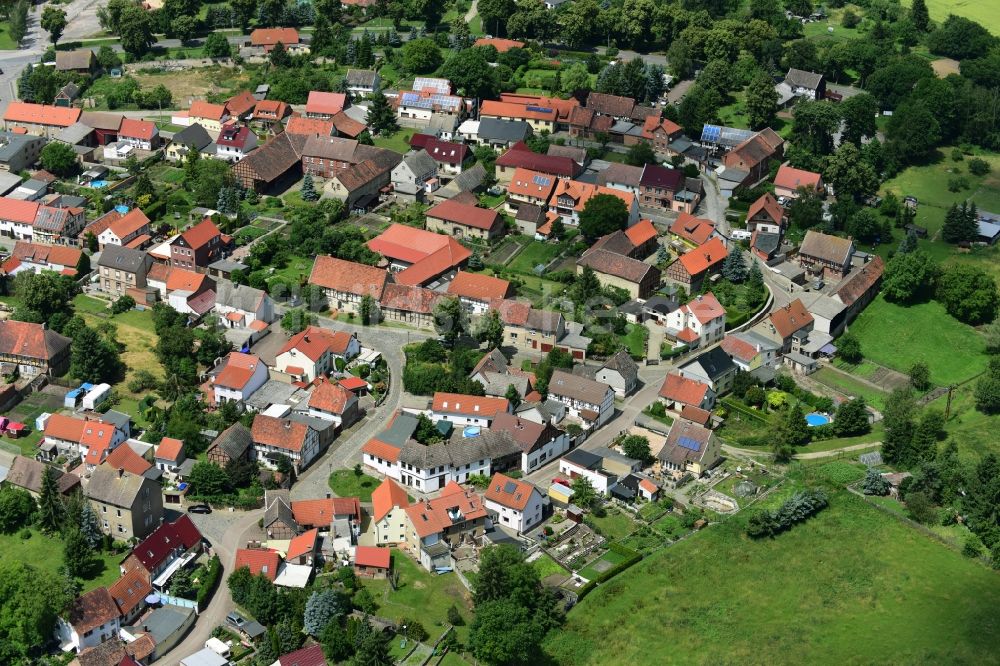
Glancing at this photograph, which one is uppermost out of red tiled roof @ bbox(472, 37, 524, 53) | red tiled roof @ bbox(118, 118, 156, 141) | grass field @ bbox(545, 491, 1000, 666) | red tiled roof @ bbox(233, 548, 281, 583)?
red tiled roof @ bbox(472, 37, 524, 53)

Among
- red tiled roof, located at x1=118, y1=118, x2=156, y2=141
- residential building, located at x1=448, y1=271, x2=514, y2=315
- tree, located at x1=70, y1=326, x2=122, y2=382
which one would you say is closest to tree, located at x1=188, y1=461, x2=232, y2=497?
tree, located at x1=70, y1=326, x2=122, y2=382

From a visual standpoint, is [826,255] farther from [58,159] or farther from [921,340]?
[58,159]

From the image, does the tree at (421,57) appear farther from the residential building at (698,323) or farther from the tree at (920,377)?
the tree at (920,377)

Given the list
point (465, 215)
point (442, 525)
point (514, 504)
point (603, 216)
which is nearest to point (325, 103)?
point (465, 215)

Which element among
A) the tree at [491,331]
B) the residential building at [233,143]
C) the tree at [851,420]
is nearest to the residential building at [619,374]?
the tree at [491,331]

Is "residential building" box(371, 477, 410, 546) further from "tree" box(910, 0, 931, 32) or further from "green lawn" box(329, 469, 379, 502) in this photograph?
"tree" box(910, 0, 931, 32)

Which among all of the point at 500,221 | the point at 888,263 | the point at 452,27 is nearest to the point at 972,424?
the point at 888,263
